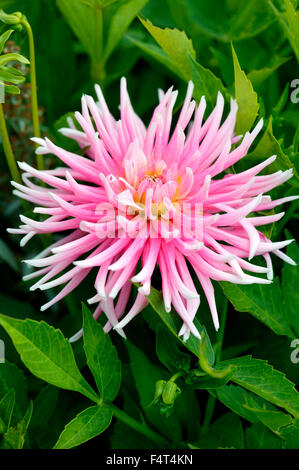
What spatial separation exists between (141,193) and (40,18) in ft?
1.36

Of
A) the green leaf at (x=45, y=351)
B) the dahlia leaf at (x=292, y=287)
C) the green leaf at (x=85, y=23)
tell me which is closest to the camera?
the green leaf at (x=45, y=351)

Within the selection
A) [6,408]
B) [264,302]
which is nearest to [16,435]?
[6,408]

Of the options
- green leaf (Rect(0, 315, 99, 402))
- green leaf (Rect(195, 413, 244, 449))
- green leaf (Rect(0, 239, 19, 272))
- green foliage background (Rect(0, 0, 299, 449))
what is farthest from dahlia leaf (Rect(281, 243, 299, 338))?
green leaf (Rect(0, 239, 19, 272))

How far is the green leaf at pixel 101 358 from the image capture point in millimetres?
488

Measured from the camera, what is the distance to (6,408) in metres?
0.50

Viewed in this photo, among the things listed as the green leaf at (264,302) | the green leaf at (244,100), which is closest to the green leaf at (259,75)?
the green leaf at (244,100)

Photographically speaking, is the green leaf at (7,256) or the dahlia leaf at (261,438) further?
the green leaf at (7,256)

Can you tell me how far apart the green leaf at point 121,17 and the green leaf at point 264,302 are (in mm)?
360

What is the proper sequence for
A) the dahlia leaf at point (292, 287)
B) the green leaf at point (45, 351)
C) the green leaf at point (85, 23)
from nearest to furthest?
1. the green leaf at point (45, 351)
2. the dahlia leaf at point (292, 287)
3. the green leaf at point (85, 23)

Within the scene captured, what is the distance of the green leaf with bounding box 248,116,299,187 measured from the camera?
52cm

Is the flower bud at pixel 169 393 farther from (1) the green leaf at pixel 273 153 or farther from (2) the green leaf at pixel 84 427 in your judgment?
(1) the green leaf at pixel 273 153

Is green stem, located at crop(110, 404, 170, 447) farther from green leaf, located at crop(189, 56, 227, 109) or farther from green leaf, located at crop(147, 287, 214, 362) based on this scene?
green leaf, located at crop(189, 56, 227, 109)

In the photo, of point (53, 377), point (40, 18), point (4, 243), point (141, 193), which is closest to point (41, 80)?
point (40, 18)
